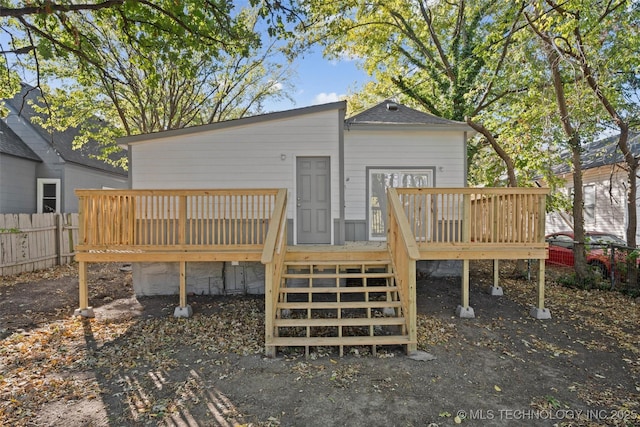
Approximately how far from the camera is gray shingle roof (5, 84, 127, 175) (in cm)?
1208

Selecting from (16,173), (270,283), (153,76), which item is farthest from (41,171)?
(270,283)

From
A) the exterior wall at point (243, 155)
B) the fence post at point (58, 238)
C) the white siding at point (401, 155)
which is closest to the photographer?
the exterior wall at point (243, 155)

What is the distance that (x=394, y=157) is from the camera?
7.87 metres

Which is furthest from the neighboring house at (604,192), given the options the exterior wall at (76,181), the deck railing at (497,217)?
the exterior wall at (76,181)

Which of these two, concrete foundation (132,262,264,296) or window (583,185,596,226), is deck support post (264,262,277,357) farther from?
window (583,185,596,226)

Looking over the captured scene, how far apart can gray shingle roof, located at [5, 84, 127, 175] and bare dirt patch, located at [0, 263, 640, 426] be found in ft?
27.5

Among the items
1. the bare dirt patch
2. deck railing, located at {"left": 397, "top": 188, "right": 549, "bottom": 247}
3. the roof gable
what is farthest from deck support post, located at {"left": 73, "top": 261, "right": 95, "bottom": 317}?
deck railing, located at {"left": 397, "top": 188, "right": 549, "bottom": 247}

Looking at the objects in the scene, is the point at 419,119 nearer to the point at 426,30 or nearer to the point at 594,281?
the point at 594,281

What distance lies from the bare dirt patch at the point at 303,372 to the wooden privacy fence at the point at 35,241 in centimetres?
322

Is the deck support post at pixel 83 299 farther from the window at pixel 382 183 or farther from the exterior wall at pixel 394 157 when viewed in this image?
the window at pixel 382 183

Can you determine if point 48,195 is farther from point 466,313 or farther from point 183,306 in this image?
point 466,313

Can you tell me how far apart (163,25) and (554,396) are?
304 inches

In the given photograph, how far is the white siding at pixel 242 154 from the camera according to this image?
694cm

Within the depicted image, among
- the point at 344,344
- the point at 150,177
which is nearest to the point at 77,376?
the point at 344,344
